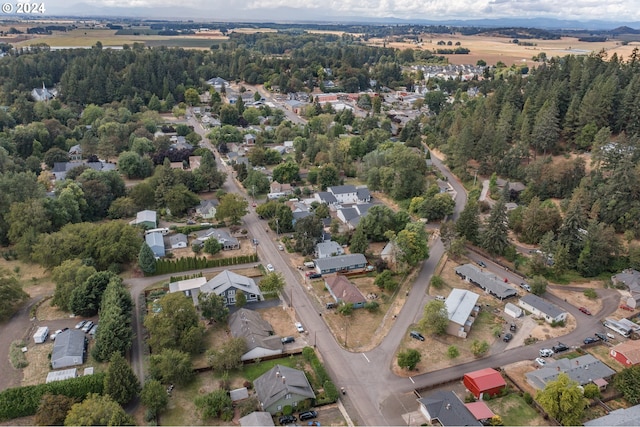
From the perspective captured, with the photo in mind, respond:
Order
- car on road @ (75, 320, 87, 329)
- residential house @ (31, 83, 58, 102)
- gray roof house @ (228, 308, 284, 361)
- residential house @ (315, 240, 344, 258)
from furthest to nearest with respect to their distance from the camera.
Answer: residential house @ (31, 83, 58, 102) → residential house @ (315, 240, 344, 258) → car on road @ (75, 320, 87, 329) → gray roof house @ (228, 308, 284, 361)

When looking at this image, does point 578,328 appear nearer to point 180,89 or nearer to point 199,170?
point 199,170

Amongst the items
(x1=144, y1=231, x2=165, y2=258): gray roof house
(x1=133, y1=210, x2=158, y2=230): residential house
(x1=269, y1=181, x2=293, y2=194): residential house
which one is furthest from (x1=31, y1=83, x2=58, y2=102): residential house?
(x1=144, y1=231, x2=165, y2=258): gray roof house

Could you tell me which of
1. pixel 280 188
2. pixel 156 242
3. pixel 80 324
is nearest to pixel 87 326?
pixel 80 324

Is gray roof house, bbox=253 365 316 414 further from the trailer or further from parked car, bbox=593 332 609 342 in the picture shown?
parked car, bbox=593 332 609 342

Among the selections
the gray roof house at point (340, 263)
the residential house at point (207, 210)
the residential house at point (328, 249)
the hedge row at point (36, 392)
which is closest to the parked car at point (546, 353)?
the gray roof house at point (340, 263)

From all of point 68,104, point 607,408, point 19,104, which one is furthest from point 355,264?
point 68,104

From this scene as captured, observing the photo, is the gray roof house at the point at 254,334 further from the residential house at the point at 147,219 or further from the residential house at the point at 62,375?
the residential house at the point at 147,219
